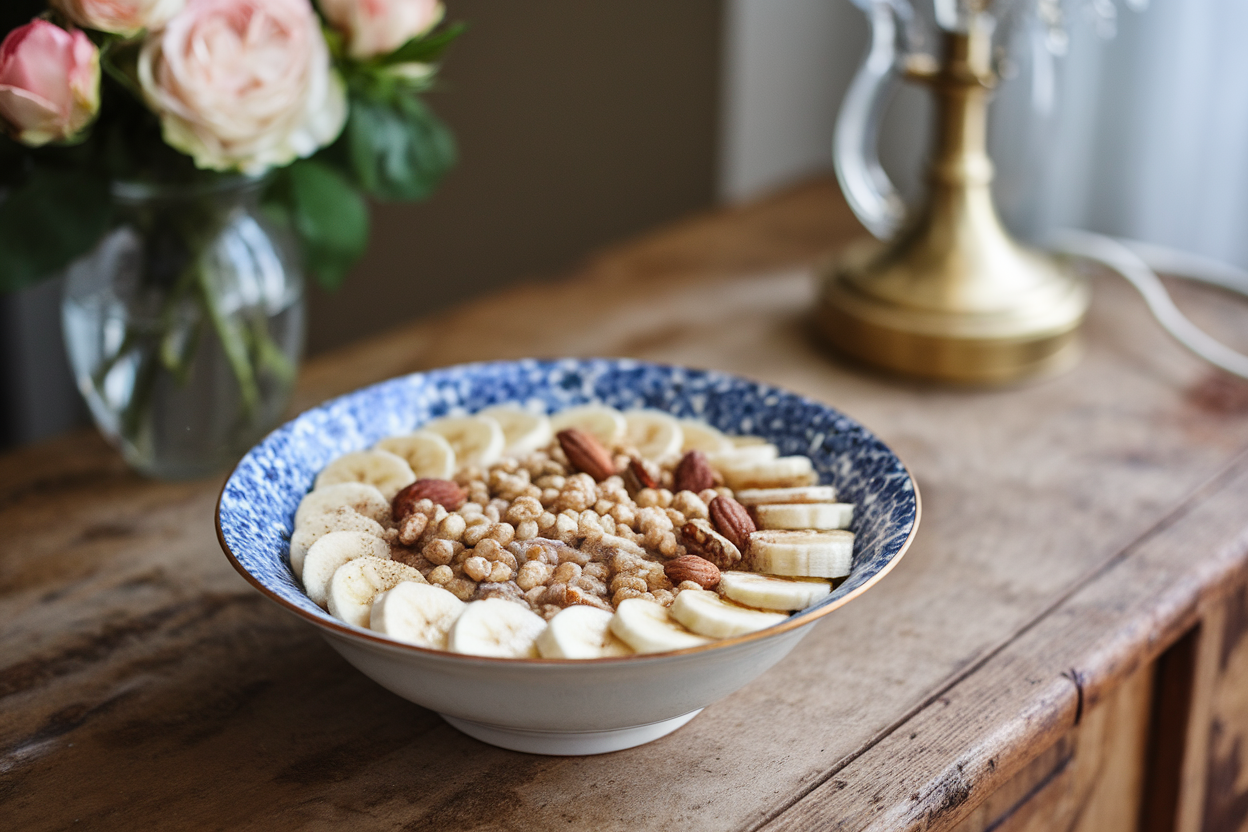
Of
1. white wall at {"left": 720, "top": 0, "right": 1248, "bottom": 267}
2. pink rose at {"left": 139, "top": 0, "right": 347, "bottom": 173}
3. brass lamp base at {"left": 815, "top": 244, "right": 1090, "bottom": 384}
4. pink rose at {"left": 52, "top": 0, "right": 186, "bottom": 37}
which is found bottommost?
brass lamp base at {"left": 815, "top": 244, "right": 1090, "bottom": 384}

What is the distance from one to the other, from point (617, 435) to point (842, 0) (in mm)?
1283

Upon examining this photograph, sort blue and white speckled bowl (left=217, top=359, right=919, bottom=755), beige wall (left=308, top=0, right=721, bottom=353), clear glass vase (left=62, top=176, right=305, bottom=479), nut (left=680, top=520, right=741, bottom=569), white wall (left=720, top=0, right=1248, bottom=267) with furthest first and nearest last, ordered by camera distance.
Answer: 1. beige wall (left=308, top=0, right=721, bottom=353)
2. white wall (left=720, top=0, right=1248, bottom=267)
3. clear glass vase (left=62, top=176, right=305, bottom=479)
4. nut (left=680, top=520, right=741, bottom=569)
5. blue and white speckled bowl (left=217, top=359, right=919, bottom=755)

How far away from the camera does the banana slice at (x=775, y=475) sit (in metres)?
0.72

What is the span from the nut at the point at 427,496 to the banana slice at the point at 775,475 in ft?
0.56

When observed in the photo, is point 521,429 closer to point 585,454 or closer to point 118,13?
point 585,454

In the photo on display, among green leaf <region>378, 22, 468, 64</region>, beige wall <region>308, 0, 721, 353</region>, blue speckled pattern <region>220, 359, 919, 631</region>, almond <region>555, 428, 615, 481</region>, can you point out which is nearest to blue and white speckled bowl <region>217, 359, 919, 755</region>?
blue speckled pattern <region>220, 359, 919, 631</region>

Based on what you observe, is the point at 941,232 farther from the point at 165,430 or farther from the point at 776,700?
the point at 165,430

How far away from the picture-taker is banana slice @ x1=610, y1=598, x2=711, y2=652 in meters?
0.55

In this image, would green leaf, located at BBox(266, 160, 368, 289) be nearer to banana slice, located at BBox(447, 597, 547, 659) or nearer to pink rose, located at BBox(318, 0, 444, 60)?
pink rose, located at BBox(318, 0, 444, 60)

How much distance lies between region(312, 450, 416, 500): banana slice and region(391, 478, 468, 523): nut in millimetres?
33

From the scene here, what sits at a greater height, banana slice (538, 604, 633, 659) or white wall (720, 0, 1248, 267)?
white wall (720, 0, 1248, 267)

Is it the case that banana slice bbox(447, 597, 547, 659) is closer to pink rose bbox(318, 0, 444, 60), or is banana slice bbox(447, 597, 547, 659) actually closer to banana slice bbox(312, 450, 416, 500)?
banana slice bbox(312, 450, 416, 500)

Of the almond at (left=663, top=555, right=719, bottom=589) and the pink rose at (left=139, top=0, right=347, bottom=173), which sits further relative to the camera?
the pink rose at (left=139, top=0, right=347, bottom=173)

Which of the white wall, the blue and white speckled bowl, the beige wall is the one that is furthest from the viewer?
the beige wall
